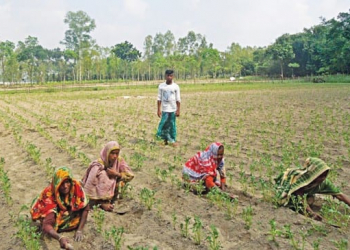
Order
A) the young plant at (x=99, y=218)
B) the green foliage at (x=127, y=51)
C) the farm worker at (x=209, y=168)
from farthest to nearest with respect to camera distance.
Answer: the green foliage at (x=127, y=51) → the farm worker at (x=209, y=168) → the young plant at (x=99, y=218)

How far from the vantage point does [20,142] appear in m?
8.35

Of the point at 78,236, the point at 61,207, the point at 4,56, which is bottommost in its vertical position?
the point at 78,236

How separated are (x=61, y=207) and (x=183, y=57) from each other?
64380 millimetres

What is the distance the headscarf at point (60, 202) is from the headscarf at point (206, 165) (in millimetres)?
1627

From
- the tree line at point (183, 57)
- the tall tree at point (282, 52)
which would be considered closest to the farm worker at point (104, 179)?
the tree line at point (183, 57)

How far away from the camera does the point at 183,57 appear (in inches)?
2613

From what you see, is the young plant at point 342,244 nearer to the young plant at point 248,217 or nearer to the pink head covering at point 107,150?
the young plant at point 248,217

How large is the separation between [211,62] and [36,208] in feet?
202

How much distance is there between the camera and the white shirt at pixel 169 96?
7516 millimetres

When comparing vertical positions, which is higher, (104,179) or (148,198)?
(104,179)

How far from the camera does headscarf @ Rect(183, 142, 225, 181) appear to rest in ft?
15.2

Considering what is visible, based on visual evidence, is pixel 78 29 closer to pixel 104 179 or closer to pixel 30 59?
pixel 30 59

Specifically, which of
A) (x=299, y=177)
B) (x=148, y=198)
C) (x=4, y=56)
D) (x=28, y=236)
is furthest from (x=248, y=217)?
(x=4, y=56)

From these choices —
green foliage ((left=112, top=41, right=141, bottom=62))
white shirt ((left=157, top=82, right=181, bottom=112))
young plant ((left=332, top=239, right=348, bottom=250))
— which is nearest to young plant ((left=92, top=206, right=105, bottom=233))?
young plant ((left=332, top=239, right=348, bottom=250))
